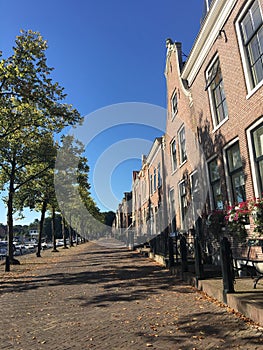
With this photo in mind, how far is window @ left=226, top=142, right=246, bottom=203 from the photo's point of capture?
9.33m

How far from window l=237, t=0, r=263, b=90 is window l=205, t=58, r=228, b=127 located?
1702 millimetres

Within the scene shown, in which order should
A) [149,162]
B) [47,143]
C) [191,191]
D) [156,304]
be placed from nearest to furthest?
[156,304] → [191,191] → [47,143] → [149,162]

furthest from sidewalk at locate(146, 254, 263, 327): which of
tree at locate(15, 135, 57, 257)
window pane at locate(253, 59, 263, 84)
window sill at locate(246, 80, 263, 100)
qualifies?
tree at locate(15, 135, 57, 257)

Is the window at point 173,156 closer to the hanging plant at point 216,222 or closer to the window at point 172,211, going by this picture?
the window at point 172,211

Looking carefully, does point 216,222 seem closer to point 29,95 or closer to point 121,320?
point 121,320

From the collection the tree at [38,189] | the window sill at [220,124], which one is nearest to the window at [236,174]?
the window sill at [220,124]

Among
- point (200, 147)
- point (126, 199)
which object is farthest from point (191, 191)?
point (126, 199)

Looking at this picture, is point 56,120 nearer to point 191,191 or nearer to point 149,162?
point 191,191

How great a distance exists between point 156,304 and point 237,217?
3041 mm

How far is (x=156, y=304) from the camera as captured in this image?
6754 millimetres

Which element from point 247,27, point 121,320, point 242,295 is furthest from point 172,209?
point 121,320

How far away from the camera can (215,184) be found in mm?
11438

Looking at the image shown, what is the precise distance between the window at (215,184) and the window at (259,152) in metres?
2.69

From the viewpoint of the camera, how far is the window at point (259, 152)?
8.16 meters
